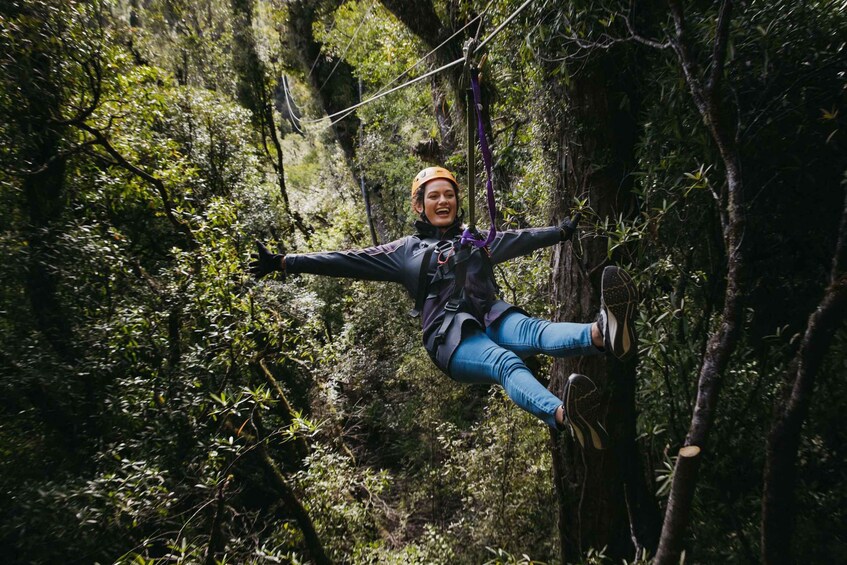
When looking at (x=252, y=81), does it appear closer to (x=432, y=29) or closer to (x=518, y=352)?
(x=432, y=29)

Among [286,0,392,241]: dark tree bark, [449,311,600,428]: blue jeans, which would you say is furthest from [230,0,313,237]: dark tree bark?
[449,311,600,428]: blue jeans

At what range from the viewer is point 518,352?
104 inches

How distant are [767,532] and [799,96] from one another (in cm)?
174

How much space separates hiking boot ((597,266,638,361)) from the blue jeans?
0.22m

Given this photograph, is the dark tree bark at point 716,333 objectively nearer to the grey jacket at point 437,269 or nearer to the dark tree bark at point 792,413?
the dark tree bark at point 792,413

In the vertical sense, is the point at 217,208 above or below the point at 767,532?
above

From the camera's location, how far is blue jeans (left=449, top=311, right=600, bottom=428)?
2.06 metres

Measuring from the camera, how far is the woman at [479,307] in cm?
192

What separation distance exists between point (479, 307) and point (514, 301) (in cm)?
185

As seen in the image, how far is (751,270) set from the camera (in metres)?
2.28

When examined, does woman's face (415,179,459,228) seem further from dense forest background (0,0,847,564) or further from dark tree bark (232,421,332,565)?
dark tree bark (232,421,332,565)

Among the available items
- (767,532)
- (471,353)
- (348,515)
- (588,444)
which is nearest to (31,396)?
(348,515)

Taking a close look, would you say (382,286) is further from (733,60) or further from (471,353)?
(733,60)

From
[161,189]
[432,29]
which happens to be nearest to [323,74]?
[432,29]
